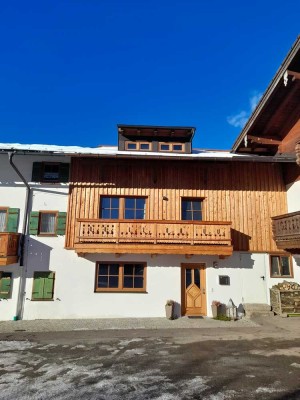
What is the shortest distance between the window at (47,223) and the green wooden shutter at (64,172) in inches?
70.2

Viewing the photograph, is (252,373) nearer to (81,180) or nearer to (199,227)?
(199,227)

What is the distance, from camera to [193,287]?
1416 centimetres

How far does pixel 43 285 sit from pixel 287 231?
12.0 metres

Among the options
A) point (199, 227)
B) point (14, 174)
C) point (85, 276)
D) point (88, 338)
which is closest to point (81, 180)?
point (14, 174)

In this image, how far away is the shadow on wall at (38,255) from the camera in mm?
13875

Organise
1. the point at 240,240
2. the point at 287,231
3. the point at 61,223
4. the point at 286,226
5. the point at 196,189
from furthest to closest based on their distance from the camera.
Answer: the point at 196,189, the point at 240,240, the point at 61,223, the point at 286,226, the point at 287,231

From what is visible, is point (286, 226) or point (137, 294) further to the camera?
point (137, 294)

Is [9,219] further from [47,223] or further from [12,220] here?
[47,223]

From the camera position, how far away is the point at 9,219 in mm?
14180

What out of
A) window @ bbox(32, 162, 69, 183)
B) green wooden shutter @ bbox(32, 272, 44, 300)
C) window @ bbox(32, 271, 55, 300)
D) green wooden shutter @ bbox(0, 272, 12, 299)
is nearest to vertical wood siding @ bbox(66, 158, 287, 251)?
window @ bbox(32, 162, 69, 183)

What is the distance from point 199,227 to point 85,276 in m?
6.08

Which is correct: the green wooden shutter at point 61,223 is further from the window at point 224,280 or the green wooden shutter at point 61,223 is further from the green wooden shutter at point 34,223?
the window at point 224,280

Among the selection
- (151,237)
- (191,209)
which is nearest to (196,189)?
(191,209)

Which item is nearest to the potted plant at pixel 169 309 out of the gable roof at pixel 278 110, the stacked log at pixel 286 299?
the stacked log at pixel 286 299
